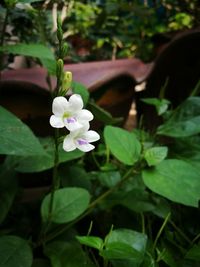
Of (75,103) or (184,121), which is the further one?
(184,121)

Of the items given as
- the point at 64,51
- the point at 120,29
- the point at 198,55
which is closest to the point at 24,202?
the point at 64,51

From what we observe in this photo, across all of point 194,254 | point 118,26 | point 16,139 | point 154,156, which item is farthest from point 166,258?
point 118,26

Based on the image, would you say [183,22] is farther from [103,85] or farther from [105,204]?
[105,204]

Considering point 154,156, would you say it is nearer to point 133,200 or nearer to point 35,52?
point 133,200

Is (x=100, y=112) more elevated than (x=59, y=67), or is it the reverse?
(x=59, y=67)

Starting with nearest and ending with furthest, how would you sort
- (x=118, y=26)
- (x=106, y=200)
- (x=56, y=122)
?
(x=56, y=122) → (x=106, y=200) → (x=118, y=26)

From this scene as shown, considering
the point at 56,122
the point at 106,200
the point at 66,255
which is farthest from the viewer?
the point at 106,200
